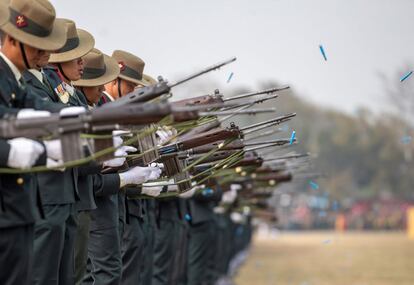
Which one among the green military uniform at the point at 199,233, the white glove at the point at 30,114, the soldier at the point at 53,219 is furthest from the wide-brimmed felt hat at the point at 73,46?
the green military uniform at the point at 199,233

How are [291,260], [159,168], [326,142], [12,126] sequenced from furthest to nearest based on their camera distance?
[326,142] → [291,260] → [159,168] → [12,126]

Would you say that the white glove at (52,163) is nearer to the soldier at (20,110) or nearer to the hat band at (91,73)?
the soldier at (20,110)

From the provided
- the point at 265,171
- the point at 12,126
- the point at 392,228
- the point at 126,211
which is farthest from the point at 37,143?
the point at 392,228

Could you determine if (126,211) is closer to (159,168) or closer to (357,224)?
(159,168)

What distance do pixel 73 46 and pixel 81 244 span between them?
1.35m

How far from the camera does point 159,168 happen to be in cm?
798

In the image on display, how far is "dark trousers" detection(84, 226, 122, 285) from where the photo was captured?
7805 millimetres

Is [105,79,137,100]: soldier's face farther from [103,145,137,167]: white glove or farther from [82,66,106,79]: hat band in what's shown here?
[103,145,137,167]: white glove

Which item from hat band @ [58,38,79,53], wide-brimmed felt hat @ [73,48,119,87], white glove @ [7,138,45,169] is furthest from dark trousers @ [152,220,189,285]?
white glove @ [7,138,45,169]

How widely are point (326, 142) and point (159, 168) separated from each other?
60.8 m

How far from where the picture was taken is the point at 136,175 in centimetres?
764

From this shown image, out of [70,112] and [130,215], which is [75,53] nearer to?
[70,112]

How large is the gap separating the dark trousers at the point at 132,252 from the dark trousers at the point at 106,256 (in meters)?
0.73

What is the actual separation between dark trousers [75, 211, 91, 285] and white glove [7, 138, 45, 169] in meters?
1.98
